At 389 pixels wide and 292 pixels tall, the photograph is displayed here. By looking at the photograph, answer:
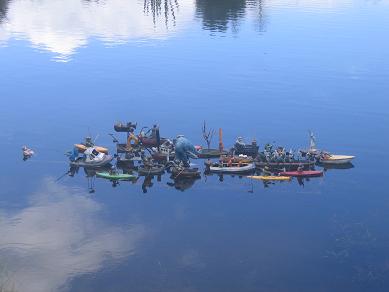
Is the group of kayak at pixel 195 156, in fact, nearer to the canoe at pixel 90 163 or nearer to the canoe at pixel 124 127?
the canoe at pixel 90 163

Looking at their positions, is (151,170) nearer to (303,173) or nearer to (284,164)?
(284,164)

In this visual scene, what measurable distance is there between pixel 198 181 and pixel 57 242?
24.7 metres

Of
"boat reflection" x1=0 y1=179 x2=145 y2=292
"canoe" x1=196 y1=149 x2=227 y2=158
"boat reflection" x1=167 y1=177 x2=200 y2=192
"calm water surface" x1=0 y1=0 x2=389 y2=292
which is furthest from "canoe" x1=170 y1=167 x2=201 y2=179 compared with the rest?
"boat reflection" x1=0 y1=179 x2=145 y2=292

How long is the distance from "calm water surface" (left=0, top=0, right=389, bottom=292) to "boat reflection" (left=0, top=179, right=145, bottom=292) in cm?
21

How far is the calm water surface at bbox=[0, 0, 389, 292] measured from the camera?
57.8m

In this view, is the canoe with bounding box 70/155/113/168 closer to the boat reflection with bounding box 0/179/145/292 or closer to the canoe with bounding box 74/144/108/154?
the canoe with bounding box 74/144/108/154

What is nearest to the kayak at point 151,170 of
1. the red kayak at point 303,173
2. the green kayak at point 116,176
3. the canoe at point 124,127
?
the green kayak at point 116,176

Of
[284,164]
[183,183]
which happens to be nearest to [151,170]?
[183,183]

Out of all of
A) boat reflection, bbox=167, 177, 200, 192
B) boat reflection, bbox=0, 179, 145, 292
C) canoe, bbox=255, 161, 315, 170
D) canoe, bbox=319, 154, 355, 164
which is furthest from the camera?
canoe, bbox=319, 154, 355, 164

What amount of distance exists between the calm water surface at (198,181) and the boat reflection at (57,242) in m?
0.21

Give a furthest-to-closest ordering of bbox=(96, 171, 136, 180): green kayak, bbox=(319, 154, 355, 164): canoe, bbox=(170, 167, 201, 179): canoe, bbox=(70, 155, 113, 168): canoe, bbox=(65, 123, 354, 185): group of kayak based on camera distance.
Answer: bbox=(319, 154, 355, 164): canoe < bbox=(70, 155, 113, 168): canoe < bbox=(65, 123, 354, 185): group of kayak < bbox=(170, 167, 201, 179): canoe < bbox=(96, 171, 136, 180): green kayak

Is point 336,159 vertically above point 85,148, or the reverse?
point 85,148

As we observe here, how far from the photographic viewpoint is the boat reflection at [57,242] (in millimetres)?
56406

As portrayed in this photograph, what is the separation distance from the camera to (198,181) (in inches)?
3132
